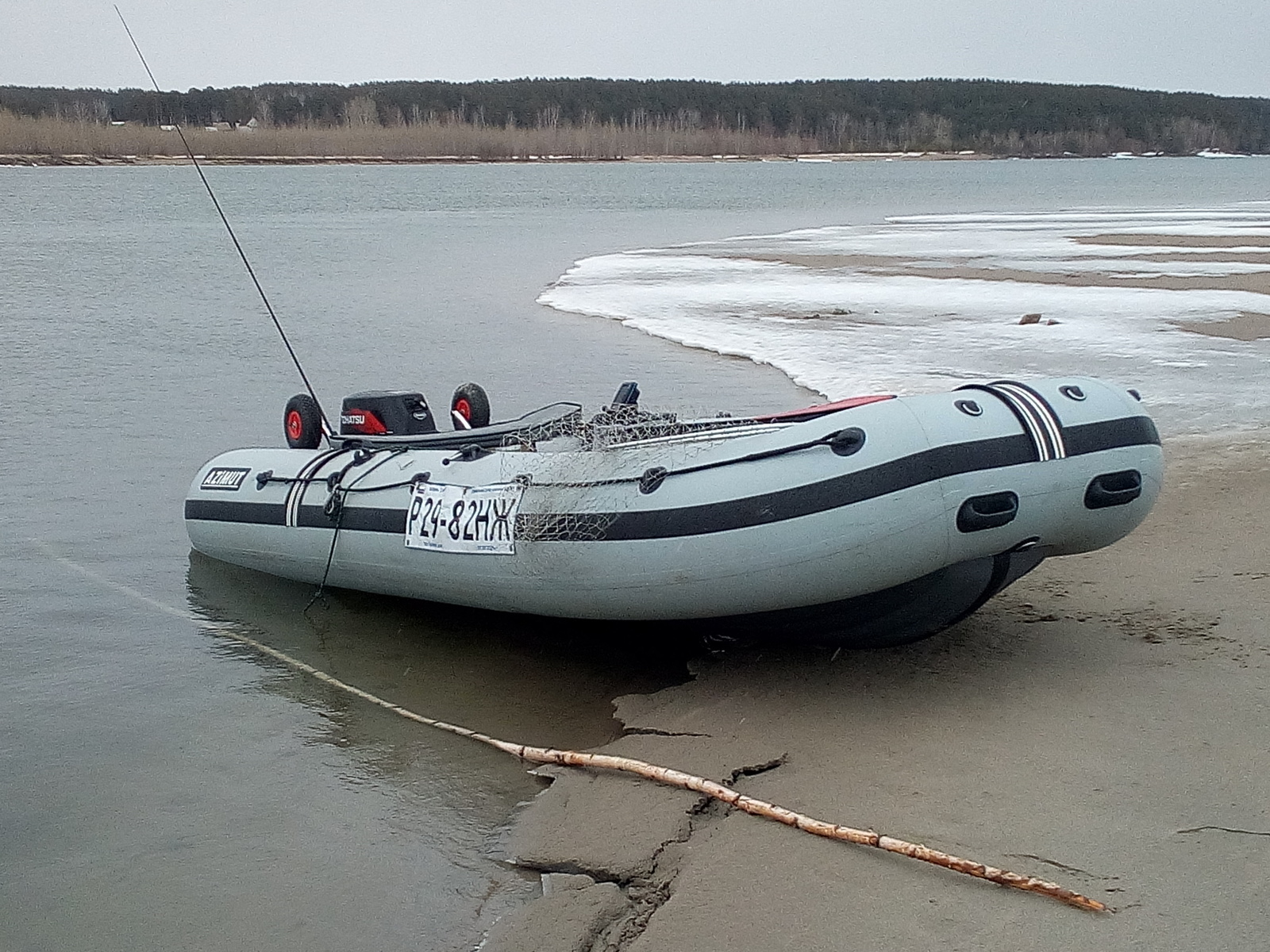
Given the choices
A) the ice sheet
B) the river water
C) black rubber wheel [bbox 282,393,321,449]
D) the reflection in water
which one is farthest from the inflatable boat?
the ice sheet

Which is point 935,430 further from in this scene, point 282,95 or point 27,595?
point 282,95

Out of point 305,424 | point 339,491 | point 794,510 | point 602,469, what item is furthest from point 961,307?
point 794,510

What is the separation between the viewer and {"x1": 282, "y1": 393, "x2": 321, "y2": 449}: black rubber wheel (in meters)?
6.68

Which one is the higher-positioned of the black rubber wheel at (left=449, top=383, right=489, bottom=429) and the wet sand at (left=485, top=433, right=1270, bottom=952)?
the black rubber wheel at (left=449, top=383, right=489, bottom=429)

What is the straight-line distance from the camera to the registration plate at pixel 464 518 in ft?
16.5

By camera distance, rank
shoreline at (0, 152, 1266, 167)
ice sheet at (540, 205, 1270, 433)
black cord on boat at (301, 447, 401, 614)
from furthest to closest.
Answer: shoreline at (0, 152, 1266, 167), ice sheet at (540, 205, 1270, 433), black cord on boat at (301, 447, 401, 614)

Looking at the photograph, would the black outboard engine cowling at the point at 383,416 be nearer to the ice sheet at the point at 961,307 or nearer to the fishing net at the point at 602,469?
the fishing net at the point at 602,469

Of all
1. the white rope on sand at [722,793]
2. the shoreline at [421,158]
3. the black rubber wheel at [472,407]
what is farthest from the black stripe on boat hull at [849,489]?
the shoreline at [421,158]

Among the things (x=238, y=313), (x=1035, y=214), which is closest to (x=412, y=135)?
(x=1035, y=214)

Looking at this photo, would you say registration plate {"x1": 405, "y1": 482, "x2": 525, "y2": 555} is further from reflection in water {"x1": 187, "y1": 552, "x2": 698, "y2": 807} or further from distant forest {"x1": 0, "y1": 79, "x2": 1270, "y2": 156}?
distant forest {"x1": 0, "y1": 79, "x2": 1270, "y2": 156}

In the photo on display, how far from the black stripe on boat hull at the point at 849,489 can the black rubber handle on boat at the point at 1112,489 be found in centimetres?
9

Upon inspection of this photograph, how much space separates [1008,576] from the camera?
4.59 meters

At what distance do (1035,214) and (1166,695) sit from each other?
32.4 metres

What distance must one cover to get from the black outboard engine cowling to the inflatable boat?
2.88ft
